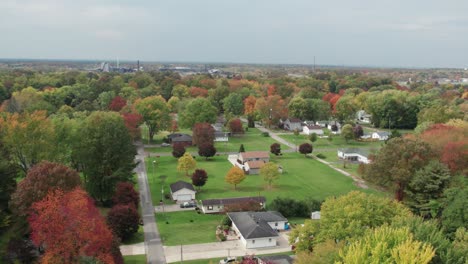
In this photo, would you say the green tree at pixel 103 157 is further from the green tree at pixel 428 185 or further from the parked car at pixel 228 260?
the green tree at pixel 428 185

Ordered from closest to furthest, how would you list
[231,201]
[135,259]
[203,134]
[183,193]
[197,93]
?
[135,259], [231,201], [183,193], [203,134], [197,93]

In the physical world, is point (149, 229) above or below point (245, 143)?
below

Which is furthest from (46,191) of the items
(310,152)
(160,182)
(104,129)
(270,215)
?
(310,152)

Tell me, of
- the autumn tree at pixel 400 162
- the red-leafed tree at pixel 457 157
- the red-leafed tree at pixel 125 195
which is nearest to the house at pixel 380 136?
the red-leafed tree at pixel 457 157

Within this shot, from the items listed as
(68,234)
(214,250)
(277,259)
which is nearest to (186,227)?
(214,250)

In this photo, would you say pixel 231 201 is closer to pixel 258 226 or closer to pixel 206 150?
pixel 258 226

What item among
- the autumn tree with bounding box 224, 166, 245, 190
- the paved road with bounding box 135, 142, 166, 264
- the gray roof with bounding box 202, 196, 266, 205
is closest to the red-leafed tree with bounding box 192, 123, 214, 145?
the paved road with bounding box 135, 142, 166, 264

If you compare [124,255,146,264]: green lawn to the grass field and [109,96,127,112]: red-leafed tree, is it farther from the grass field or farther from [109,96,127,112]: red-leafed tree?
[109,96,127,112]: red-leafed tree
